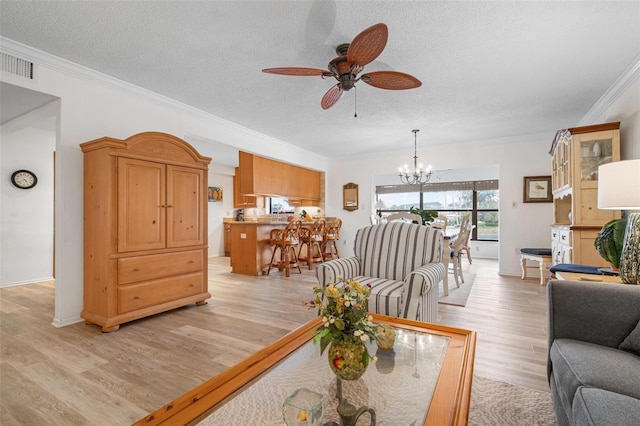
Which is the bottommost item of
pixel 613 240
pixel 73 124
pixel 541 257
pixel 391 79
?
pixel 541 257

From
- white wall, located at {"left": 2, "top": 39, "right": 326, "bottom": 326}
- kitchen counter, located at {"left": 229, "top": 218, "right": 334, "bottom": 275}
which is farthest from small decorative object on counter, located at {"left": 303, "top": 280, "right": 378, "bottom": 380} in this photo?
kitchen counter, located at {"left": 229, "top": 218, "right": 334, "bottom": 275}

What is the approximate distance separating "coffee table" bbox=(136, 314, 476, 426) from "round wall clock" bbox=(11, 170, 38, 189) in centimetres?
540

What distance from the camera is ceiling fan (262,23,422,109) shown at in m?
1.83

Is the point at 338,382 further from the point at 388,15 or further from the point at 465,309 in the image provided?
the point at 465,309

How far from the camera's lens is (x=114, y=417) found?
1538 mm

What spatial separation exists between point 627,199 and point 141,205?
3997 millimetres

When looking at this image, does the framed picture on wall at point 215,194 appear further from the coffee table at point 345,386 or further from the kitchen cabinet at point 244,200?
the coffee table at point 345,386

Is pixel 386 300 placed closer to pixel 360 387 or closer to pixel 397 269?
pixel 397 269

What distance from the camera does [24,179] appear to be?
4465mm

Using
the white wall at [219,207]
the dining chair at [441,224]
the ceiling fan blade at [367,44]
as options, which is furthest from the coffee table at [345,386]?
the white wall at [219,207]

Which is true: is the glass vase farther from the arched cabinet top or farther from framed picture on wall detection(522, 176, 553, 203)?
framed picture on wall detection(522, 176, 553, 203)

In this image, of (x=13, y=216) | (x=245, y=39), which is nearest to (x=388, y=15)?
(x=245, y=39)

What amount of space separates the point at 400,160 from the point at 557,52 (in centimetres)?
393

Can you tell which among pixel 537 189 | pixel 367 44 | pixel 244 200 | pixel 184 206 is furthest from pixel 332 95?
pixel 244 200
